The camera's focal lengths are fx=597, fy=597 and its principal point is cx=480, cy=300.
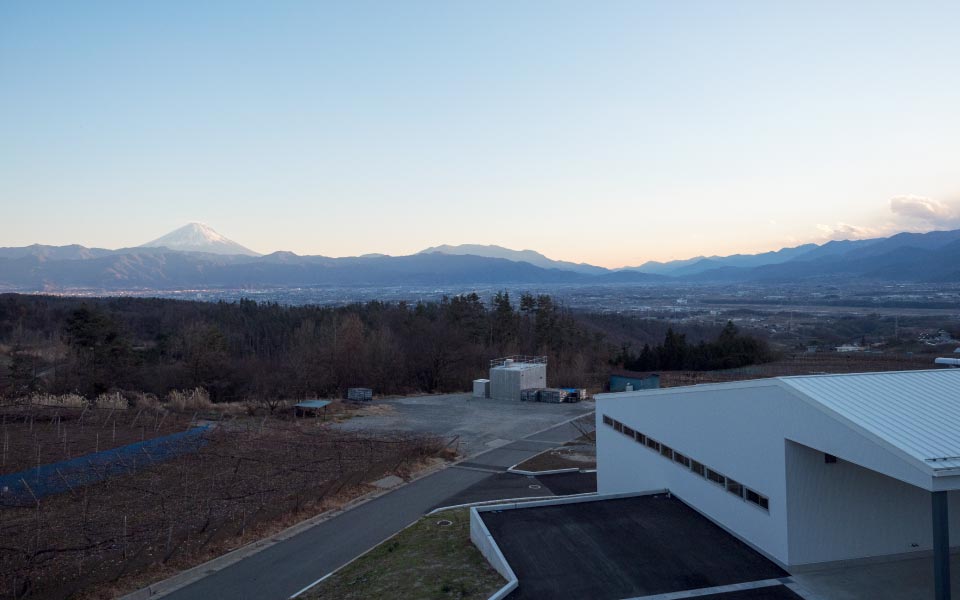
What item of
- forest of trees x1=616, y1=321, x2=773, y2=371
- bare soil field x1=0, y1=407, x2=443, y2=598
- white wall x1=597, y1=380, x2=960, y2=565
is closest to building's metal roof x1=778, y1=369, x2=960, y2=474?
white wall x1=597, y1=380, x2=960, y2=565

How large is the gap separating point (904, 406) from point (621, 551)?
5371 millimetres

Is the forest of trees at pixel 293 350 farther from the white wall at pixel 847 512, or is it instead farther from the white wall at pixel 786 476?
the white wall at pixel 847 512

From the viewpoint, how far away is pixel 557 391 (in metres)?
39.4

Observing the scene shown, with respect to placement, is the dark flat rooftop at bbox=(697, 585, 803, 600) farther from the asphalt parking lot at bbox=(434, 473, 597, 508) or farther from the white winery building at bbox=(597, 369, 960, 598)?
the asphalt parking lot at bbox=(434, 473, 597, 508)

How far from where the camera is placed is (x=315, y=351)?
51469 mm

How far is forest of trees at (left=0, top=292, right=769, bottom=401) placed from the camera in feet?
144

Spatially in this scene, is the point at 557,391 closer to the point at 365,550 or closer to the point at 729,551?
the point at 365,550

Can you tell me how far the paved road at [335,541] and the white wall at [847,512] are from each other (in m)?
9.77

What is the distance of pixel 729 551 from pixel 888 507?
9.03 feet

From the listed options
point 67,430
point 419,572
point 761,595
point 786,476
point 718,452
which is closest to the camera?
point 761,595

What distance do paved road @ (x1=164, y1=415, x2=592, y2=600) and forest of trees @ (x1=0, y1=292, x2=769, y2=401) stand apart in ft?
85.0

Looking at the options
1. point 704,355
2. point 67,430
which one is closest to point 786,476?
point 67,430

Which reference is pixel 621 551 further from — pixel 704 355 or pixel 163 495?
pixel 704 355

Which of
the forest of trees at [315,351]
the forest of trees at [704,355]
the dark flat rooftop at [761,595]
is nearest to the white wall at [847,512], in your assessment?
the dark flat rooftop at [761,595]
